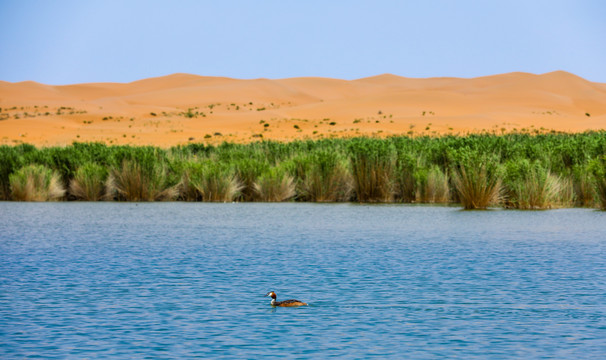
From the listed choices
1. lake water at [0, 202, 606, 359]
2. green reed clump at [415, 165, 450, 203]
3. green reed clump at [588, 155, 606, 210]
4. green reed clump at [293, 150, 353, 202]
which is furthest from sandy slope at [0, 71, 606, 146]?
lake water at [0, 202, 606, 359]

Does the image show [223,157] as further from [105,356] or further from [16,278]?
[105,356]

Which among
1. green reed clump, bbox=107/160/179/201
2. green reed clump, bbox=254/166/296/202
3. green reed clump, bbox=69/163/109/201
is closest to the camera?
green reed clump, bbox=254/166/296/202

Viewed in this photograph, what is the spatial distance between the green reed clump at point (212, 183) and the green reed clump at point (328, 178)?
2.51 meters

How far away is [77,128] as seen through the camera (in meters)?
78.9

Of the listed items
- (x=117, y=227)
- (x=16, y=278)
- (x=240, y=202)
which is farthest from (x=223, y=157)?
(x=16, y=278)

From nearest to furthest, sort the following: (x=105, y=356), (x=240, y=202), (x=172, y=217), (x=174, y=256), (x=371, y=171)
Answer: (x=105, y=356) → (x=174, y=256) → (x=172, y=217) → (x=371, y=171) → (x=240, y=202)

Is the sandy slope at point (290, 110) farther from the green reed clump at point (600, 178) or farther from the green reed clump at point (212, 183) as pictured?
the green reed clump at point (600, 178)

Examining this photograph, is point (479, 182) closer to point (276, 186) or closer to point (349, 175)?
point (349, 175)

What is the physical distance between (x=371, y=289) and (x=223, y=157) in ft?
66.1

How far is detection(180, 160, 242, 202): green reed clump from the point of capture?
90.5 ft

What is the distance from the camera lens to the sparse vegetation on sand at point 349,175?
23.3 metres

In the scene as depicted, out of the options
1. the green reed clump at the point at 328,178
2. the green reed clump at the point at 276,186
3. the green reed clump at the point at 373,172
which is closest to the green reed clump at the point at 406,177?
the green reed clump at the point at 373,172

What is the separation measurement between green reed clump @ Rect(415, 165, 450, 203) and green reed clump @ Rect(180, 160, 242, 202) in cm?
611

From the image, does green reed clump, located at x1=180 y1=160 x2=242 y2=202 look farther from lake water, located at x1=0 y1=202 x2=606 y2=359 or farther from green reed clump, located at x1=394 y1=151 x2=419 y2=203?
lake water, located at x1=0 y1=202 x2=606 y2=359
